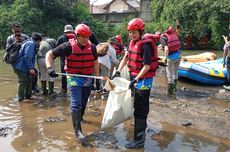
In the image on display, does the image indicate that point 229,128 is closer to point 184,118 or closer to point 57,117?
point 184,118

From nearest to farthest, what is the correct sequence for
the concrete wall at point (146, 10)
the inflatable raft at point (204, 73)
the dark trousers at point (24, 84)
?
the dark trousers at point (24, 84) < the inflatable raft at point (204, 73) < the concrete wall at point (146, 10)

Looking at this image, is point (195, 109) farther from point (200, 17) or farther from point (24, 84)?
point (200, 17)

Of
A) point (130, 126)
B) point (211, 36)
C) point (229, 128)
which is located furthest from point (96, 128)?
point (211, 36)

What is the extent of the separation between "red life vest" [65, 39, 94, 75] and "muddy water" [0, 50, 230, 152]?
110cm

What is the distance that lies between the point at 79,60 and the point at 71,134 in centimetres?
129

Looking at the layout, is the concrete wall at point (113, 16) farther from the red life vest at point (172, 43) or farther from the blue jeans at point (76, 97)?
the blue jeans at point (76, 97)

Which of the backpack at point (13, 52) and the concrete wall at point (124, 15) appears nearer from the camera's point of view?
the backpack at point (13, 52)

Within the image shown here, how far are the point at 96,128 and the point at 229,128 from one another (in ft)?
7.75

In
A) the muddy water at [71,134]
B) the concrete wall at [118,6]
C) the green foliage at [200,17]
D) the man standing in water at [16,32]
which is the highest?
the concrete wall at [118,6]

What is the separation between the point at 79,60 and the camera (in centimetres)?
554

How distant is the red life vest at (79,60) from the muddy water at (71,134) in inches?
43.4

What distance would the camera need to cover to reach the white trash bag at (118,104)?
17.6ft

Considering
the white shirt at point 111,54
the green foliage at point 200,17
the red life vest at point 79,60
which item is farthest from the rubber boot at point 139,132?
the green foliage at point 200,17

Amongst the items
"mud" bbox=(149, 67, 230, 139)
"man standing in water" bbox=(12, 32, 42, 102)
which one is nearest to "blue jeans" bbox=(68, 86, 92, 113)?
"mud" bbox=(149, 67, 230, 139)
